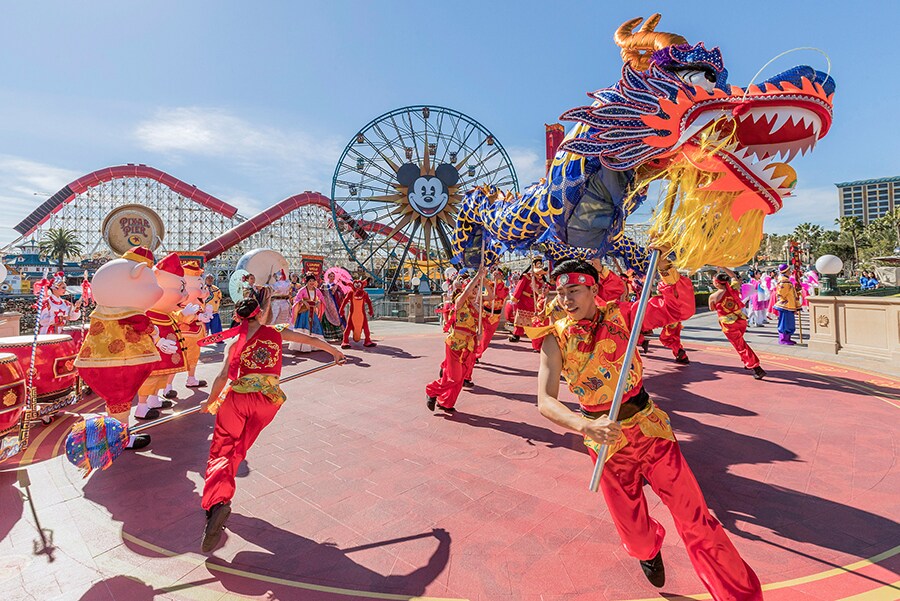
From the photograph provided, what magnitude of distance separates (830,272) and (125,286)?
38.4 ft

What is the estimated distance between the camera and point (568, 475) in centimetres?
347

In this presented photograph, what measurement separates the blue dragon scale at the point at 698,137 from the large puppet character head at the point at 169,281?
4494 millimetres

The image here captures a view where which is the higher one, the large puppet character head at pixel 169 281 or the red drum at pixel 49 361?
the large puppet character head at pixel 169 281

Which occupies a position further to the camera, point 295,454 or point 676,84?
point 295,454

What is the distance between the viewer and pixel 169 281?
483cm

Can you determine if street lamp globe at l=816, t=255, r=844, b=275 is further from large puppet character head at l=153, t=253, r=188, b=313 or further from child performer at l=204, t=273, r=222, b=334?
child performer at l=204, t=273, r=222, b=334

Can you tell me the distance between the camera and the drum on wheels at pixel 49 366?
464 centimetres

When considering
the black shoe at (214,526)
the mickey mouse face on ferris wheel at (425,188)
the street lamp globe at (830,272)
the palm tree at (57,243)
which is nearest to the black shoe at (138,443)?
the black shoe at (214,526)

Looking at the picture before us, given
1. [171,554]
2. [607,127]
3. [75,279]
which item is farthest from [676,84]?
[75,279]

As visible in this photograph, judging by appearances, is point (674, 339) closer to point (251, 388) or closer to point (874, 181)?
point (251, 388)

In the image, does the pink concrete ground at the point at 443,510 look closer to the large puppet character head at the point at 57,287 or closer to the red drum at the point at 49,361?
the red drum at the point at 49,361

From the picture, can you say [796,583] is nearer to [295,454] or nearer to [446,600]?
[446,600]

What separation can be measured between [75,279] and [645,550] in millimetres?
44768

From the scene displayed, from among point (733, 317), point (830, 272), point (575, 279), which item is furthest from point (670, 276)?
point (830, 272)
